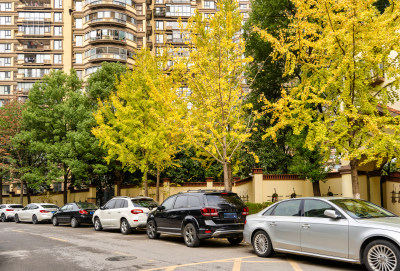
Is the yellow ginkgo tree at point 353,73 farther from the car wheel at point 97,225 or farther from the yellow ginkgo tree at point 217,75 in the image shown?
the car wheel at point 97,225

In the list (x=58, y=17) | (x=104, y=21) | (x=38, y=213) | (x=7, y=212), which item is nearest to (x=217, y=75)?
(x=38, y=213)

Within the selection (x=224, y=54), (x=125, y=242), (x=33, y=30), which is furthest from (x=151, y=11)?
(x=125, y=242)

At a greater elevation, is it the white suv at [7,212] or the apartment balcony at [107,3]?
the apartment balcony at [107,3]

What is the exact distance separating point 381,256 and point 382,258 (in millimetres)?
39

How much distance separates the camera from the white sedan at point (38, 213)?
24.2 m

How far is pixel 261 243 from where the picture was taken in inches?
388

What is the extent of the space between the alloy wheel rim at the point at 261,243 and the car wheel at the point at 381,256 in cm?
278

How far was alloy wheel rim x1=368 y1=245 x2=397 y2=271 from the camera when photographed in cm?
703

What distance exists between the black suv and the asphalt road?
438mm

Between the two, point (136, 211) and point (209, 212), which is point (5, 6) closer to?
point (136, 211)

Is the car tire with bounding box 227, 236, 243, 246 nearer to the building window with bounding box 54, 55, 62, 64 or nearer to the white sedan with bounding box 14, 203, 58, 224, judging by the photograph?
the white sedan with bounding box 14, 203, 58, 224

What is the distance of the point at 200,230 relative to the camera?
1143 cm

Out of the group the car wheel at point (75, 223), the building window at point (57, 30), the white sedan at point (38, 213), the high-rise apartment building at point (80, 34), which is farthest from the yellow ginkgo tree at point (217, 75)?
the building window at point (57, 30)

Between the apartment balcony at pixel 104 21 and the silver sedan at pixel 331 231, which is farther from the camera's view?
the apartment balcony at pixel 104 21
